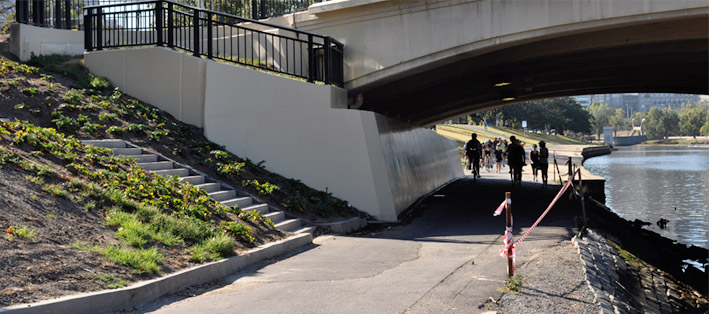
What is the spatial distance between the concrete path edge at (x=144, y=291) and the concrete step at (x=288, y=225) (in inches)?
74.8

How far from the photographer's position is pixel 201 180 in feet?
44.1

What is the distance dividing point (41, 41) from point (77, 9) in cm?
419

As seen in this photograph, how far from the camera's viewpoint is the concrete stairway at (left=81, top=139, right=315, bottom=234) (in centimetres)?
1281

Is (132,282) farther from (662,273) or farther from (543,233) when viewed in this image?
(662,273)

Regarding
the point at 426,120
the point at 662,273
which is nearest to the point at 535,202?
the point at 662,273

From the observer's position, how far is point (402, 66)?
17656 mm

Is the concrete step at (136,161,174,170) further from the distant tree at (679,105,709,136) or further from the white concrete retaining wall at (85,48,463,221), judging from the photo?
the distant tree at (679,105,709,136)

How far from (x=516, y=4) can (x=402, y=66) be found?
3.36 metres

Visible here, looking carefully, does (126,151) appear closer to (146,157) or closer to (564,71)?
(146,157)

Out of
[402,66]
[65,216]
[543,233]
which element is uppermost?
[402,66]

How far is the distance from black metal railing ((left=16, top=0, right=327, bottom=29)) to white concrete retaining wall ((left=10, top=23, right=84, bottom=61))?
Answer: 0.54 meters

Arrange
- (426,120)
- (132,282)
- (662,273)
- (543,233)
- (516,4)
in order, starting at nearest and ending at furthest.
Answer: (132,282)
(543,233)
(662,273)
(516,4)
(426,120)

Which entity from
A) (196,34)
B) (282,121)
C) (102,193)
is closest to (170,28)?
(196,34)

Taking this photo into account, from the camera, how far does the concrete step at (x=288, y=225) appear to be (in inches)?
490
